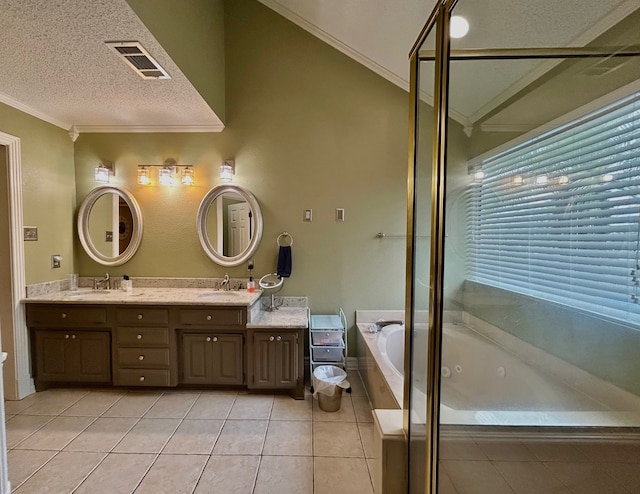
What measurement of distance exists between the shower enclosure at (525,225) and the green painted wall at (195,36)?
1475 mm

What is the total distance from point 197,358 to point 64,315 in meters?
1.18

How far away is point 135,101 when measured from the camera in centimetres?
257

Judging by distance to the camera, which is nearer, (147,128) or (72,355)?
(72,355)

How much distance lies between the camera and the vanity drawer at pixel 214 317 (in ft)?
Answer: 8.70

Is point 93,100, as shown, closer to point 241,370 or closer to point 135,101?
point 135,101

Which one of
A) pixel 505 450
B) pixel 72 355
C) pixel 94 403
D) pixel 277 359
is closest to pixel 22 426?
pixel 94 403

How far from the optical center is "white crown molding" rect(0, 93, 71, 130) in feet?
8.06

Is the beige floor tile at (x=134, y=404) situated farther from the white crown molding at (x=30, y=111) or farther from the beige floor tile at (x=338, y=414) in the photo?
the white crown molding at (x=30, y=111)

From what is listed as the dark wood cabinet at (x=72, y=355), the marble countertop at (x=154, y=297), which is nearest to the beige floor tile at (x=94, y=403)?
the dark wood cabinet at (x=72, y=355)

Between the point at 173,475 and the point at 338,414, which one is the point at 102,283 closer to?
the point at 173,475

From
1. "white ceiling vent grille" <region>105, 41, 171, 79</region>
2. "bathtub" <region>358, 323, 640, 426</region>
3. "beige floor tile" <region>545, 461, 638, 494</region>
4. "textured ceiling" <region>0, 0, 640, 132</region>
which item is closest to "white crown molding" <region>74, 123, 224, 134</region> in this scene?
"textured ceiling" <region>0, 0, 640, 132</region>

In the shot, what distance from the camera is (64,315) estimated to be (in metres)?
2.67

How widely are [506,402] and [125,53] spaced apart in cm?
287

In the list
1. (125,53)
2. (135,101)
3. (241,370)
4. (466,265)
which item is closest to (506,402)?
(466,265)
